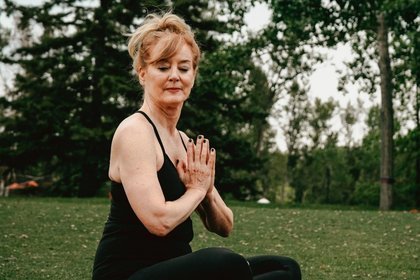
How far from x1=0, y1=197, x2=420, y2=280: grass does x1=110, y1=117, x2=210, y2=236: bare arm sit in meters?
4.20

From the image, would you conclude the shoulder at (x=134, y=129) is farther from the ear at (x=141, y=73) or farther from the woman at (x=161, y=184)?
the ear at (x=141, y=73)

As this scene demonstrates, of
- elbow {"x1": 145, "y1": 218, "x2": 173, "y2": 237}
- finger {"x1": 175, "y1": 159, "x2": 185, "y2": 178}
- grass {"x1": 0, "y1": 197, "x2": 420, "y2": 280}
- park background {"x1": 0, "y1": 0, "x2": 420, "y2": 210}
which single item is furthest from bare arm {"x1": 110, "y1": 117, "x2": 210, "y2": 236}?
park background {"x1": 0, "y1": 0, "x2": 420, "y2": 210}

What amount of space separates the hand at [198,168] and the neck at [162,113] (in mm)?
199

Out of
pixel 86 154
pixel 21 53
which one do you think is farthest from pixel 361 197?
pixel 21 53

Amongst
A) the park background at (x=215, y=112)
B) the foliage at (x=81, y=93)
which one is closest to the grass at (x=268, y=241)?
the park background at (x=215, y=112)

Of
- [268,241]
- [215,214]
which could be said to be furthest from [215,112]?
[215,214]

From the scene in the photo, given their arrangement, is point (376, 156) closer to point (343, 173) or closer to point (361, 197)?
point (361, 197)

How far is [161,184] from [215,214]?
0.64 meters

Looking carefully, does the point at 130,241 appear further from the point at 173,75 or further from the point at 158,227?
the point at 173,75

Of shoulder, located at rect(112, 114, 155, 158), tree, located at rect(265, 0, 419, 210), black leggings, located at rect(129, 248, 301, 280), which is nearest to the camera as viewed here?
black leggings, located at rect(129, 248, 301, 280)

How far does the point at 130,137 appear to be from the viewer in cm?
275

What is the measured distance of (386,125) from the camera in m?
22.2

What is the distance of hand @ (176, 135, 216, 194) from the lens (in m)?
2.92

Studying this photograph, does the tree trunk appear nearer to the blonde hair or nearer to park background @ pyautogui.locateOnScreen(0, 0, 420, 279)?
park background @ pyautogui.locateOnScreen(0, 0, 420, 279)
